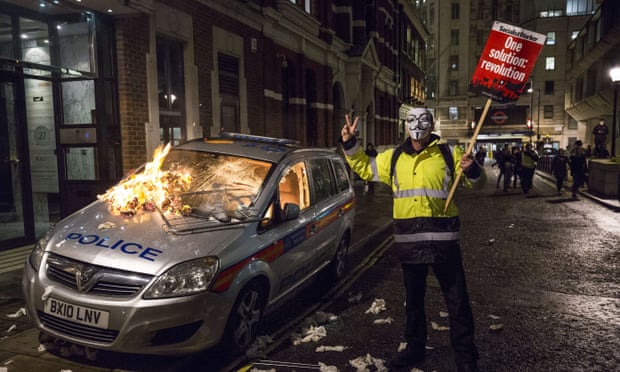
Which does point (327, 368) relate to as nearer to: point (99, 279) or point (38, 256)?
point (99, 279)

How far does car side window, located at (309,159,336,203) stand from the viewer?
5785 millimetres

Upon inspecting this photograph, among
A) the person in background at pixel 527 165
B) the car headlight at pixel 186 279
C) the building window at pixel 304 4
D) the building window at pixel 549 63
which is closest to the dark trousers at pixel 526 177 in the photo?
the person in background at pixel 527 165

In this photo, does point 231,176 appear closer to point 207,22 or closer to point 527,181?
point 207,22

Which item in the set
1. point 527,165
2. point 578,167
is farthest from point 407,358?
A: point 527,165

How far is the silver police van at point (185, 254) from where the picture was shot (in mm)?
3555

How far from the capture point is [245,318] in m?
4.18

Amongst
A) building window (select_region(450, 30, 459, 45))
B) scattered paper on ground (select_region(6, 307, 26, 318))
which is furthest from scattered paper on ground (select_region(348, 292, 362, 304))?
building window (select_region(450, 30, 459, 45))

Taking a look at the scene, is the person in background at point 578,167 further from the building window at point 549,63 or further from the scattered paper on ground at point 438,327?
the building window at point 549,63

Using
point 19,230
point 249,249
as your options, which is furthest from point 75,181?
point 249,249

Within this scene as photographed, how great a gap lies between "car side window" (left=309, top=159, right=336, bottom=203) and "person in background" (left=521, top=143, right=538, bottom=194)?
12728 millimetres

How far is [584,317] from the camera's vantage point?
5.17 meters

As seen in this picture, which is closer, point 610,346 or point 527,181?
point 610,346

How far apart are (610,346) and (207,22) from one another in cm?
1021

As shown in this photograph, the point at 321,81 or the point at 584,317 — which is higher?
the point at 321,81
